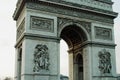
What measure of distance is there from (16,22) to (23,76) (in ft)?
23.7

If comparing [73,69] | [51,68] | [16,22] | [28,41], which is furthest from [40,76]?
[16,22]

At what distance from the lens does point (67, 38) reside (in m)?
24.2

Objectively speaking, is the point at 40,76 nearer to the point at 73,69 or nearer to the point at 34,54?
the point at 34,54

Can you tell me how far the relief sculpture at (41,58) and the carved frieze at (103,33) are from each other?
16.6 feet

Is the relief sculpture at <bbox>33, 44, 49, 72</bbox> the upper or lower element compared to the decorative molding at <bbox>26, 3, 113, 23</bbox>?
lower

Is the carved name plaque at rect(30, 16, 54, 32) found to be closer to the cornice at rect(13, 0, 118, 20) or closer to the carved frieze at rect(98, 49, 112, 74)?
the cornice at rect(13, 0, 118, 20)

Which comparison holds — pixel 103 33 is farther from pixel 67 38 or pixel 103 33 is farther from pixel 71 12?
pixel 67 38

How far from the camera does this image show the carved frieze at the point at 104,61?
21047mm

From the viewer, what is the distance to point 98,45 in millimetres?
21422

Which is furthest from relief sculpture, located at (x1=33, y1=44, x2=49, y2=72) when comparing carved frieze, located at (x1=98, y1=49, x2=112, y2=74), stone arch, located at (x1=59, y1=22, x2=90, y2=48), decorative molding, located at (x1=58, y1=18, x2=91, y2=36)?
carved frieze, located at (x1=98, y1=49, x2=112, y2=74)

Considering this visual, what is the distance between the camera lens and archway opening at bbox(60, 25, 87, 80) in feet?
74.0

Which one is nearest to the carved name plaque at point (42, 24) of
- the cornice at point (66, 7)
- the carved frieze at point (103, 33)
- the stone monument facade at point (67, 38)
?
the stone monument facade at point (67, 38)

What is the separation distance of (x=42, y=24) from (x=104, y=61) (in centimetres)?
606

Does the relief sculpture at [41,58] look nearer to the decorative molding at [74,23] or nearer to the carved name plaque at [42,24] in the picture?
the carved name plaque at [42,24]
